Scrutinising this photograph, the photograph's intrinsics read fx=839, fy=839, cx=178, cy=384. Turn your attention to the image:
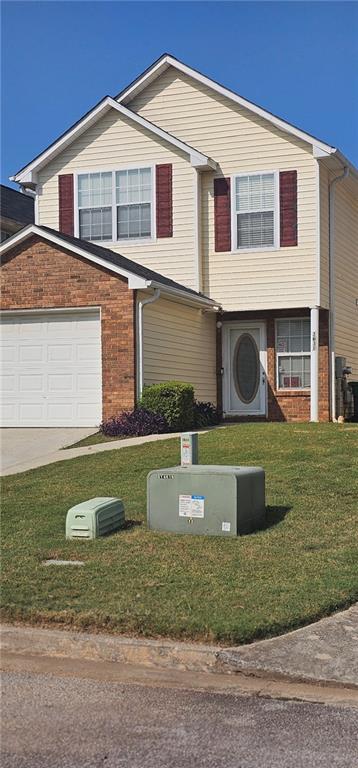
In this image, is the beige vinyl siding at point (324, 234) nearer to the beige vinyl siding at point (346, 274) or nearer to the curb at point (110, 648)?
the beige vinyl siding at point (346, 274)

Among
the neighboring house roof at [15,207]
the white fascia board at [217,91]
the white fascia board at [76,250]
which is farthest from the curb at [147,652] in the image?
the neighboring house roof at [15,207]

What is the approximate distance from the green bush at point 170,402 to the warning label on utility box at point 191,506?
7699mm

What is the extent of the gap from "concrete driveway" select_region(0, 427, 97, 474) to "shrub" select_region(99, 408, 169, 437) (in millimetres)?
533

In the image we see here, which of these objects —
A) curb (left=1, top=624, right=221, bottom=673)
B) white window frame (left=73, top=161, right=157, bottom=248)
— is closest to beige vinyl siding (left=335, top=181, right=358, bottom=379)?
white window frame (left=73, top=161, right=157, bottom=248)

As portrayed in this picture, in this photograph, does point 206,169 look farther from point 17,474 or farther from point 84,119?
point 17,474

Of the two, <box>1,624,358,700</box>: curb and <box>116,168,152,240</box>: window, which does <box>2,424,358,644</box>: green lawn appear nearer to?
<box>1,624,358,700</box>: curb

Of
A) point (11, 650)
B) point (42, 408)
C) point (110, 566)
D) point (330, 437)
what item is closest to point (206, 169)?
point (42, 408)

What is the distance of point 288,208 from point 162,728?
15578 mm

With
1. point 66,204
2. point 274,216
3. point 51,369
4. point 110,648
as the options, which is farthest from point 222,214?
point 110,648

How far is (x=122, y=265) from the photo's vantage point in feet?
53.9

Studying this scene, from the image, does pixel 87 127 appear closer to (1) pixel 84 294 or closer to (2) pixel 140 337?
(1) pixel 84 294

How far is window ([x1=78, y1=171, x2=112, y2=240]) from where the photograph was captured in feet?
64.6

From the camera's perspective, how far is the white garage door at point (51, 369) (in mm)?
16641

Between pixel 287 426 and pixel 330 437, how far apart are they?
216cm
